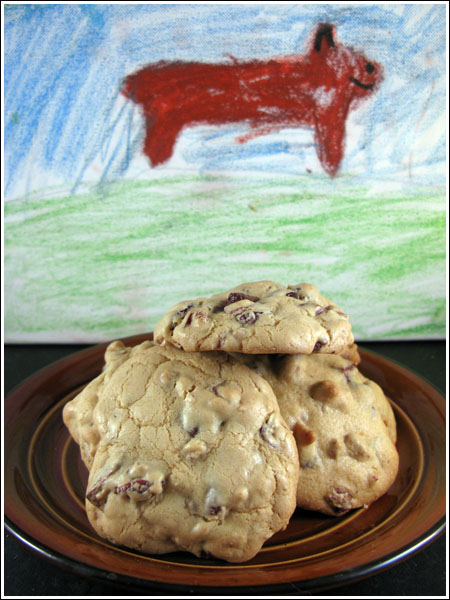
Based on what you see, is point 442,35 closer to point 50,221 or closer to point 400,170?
point 400,170

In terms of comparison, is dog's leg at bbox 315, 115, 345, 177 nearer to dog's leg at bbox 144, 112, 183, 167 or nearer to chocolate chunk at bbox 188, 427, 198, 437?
dog's leg at bbox 144, 112, 183, 167

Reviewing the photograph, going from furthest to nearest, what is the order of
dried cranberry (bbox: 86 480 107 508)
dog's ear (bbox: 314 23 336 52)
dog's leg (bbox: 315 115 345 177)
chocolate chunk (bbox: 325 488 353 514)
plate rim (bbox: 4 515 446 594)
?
dog's leg (bbox: 315 115 345 177) < dog's ear (bbox: 314 23 336 52) < chocolate chunk (bbox: 325 488 353 514) < dried cranberry (bbox: 86 480 107 508) < plate rim (bbox: 4 515 446 594)

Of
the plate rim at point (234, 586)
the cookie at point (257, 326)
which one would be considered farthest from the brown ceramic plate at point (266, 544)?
the cookie at point (257, 326)

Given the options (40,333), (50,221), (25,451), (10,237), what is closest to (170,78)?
(50,221)

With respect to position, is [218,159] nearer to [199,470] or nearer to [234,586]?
[199,470]

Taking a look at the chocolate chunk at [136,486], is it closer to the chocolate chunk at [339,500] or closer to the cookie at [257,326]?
the cookie at [257,326]

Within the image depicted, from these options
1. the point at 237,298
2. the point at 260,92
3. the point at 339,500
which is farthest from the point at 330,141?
the point at 339,500

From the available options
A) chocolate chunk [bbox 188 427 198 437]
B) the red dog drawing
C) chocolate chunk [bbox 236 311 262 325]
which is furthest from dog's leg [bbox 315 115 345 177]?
chocolate chunk [bbox 188 427 198 437]
